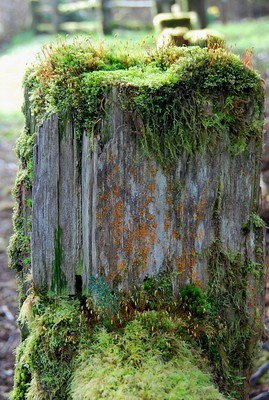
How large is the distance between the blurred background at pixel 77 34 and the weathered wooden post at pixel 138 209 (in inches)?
12.6

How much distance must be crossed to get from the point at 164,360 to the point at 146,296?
323 millimetres

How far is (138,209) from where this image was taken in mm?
2635

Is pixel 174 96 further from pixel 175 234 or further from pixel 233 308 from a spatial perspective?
pixel 233 308

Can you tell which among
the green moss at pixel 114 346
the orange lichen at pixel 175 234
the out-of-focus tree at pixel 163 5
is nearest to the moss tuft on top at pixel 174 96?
the orange lichen at pixel 175 234

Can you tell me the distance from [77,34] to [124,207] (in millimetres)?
1119

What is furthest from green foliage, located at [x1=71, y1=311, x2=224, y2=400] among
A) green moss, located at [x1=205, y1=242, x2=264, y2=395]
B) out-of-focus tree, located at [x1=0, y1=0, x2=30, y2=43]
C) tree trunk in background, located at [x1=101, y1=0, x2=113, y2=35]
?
out-of-focus tree, located at [x1=0, y1=0, x2=30, y2=43]

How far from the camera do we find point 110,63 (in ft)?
9.53

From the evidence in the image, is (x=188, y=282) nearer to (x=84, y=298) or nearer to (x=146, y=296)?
(x=146, y=296)

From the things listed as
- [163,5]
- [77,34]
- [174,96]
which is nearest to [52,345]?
[174,96]

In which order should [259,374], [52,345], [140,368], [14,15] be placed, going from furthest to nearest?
1. [14,15]
2. [259,374]
3. [52,345]
4. [140,368]

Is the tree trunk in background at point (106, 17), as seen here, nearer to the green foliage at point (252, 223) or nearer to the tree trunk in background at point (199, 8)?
the tree trunk in background at point (199, 8)

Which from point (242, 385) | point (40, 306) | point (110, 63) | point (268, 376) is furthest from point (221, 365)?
point (268, 376)

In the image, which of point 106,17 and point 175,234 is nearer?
point 175,234

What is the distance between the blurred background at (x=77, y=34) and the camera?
516 cm
